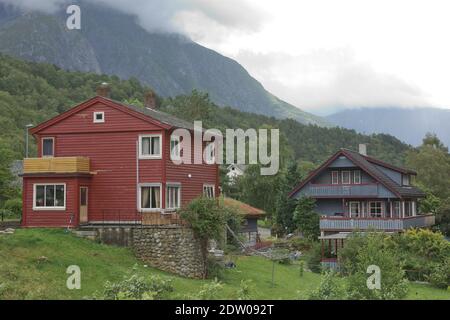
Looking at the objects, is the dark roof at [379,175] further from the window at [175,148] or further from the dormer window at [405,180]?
the window at [175,148]

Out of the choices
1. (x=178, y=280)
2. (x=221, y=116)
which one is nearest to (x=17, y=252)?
(x=178, y=280)

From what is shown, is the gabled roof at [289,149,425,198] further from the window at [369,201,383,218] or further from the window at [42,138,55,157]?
the window at [42,138,55,157]

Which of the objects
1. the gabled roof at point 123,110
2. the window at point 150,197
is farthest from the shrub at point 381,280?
the gabled roof at point 123,110

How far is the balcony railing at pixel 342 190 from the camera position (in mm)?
48469

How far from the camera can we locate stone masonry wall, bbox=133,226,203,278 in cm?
2852

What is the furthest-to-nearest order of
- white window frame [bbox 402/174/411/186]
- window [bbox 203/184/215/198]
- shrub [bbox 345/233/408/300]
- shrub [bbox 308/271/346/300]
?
white window frame [bbox 402/174/411/186], window [bbox 203/184/215/198], shrub [bbox 345/233/408/300], shrub [bbox 308/271/346/300]

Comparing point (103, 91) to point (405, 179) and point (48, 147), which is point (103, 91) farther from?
point (405, 179)

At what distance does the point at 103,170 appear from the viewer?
33.2 meters

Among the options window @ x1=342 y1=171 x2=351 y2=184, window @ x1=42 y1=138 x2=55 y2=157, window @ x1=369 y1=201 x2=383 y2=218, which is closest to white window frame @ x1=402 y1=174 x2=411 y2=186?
window @ x1=369 y1=201 x2=383 y2=218

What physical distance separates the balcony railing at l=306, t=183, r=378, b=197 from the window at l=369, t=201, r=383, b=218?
1.85 meters

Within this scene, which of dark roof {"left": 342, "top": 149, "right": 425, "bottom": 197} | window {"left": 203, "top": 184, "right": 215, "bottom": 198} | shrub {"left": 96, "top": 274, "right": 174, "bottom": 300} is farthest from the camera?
dark roof {"left": 342, "top": 149, "right": 425, "bottom": 197}

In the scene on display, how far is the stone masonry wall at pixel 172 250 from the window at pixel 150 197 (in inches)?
119

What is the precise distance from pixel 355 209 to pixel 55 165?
27856 mm
